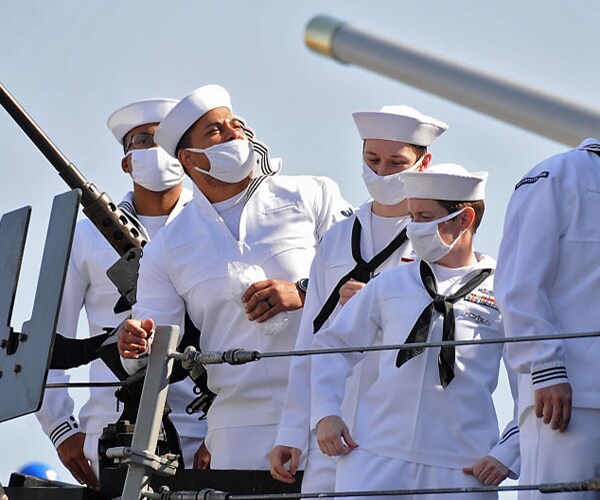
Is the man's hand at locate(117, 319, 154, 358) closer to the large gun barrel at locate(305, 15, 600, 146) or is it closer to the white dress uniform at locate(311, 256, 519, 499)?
the white dress uniform at locate(311, 256, 519, 499)

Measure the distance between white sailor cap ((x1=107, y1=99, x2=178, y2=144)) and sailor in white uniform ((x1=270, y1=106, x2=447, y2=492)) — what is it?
2277 mm

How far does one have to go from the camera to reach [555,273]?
17.6ft

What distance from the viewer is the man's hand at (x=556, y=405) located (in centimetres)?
507

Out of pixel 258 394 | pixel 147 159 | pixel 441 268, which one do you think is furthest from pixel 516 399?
pixel 147 159

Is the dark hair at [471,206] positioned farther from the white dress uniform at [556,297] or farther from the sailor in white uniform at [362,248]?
the white dress uniform at [556,297]

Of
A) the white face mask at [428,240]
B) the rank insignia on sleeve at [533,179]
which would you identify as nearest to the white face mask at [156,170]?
the white face mask at [428,240]

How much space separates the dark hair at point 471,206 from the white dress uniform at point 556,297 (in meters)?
0.65

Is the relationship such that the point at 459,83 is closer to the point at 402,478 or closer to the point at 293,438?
the point at 402,478

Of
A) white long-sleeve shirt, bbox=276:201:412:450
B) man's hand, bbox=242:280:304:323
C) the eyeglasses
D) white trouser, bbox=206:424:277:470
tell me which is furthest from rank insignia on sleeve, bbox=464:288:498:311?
the eyeglasses

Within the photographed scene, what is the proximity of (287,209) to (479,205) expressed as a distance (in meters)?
1.62

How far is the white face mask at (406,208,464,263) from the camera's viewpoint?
19.9 ft

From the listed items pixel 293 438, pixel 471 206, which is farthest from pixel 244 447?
pixel 471 206

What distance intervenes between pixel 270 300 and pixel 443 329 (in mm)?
1492

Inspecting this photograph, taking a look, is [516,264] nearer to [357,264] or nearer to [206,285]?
[357,264]
